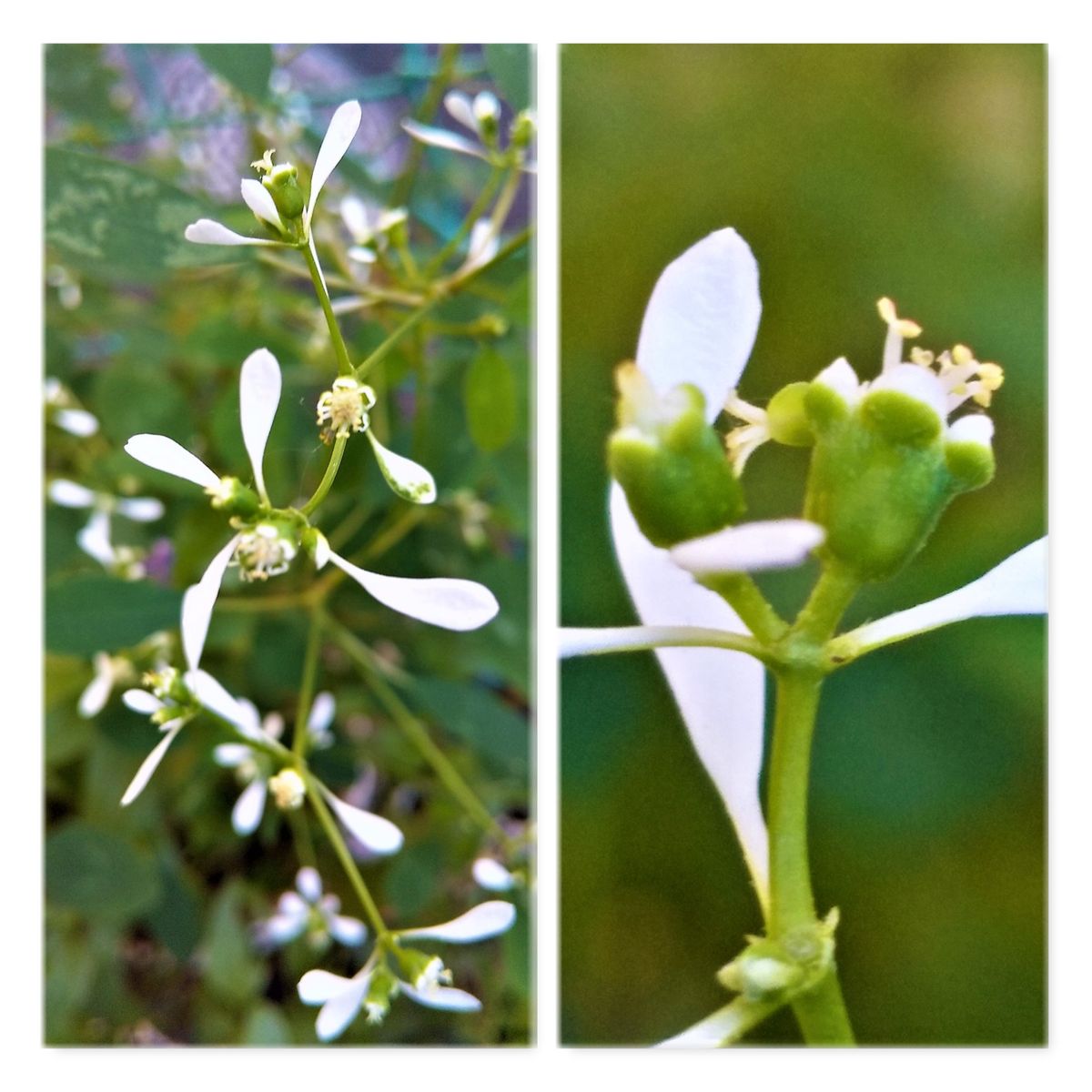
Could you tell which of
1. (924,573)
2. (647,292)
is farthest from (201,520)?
(924,573)

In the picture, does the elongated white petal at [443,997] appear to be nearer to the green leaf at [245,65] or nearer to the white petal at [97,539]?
the white petal at [97,539]

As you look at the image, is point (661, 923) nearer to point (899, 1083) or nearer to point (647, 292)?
point (899, 1083)

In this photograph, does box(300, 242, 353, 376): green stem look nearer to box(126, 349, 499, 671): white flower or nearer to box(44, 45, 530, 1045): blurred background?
box(126, 349, 499, 671): white flower

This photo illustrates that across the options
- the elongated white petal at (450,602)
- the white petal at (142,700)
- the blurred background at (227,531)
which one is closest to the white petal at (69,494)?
the blurred background at (227,531)

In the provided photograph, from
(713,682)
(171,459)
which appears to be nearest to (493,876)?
(713,682)

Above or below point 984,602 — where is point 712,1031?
below

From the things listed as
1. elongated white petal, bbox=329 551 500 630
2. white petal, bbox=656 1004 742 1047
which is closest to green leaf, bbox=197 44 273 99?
elongated white petal, bbox=329 551 500 630

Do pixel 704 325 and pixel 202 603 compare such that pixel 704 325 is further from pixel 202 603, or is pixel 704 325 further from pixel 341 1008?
pixel 341 1008
